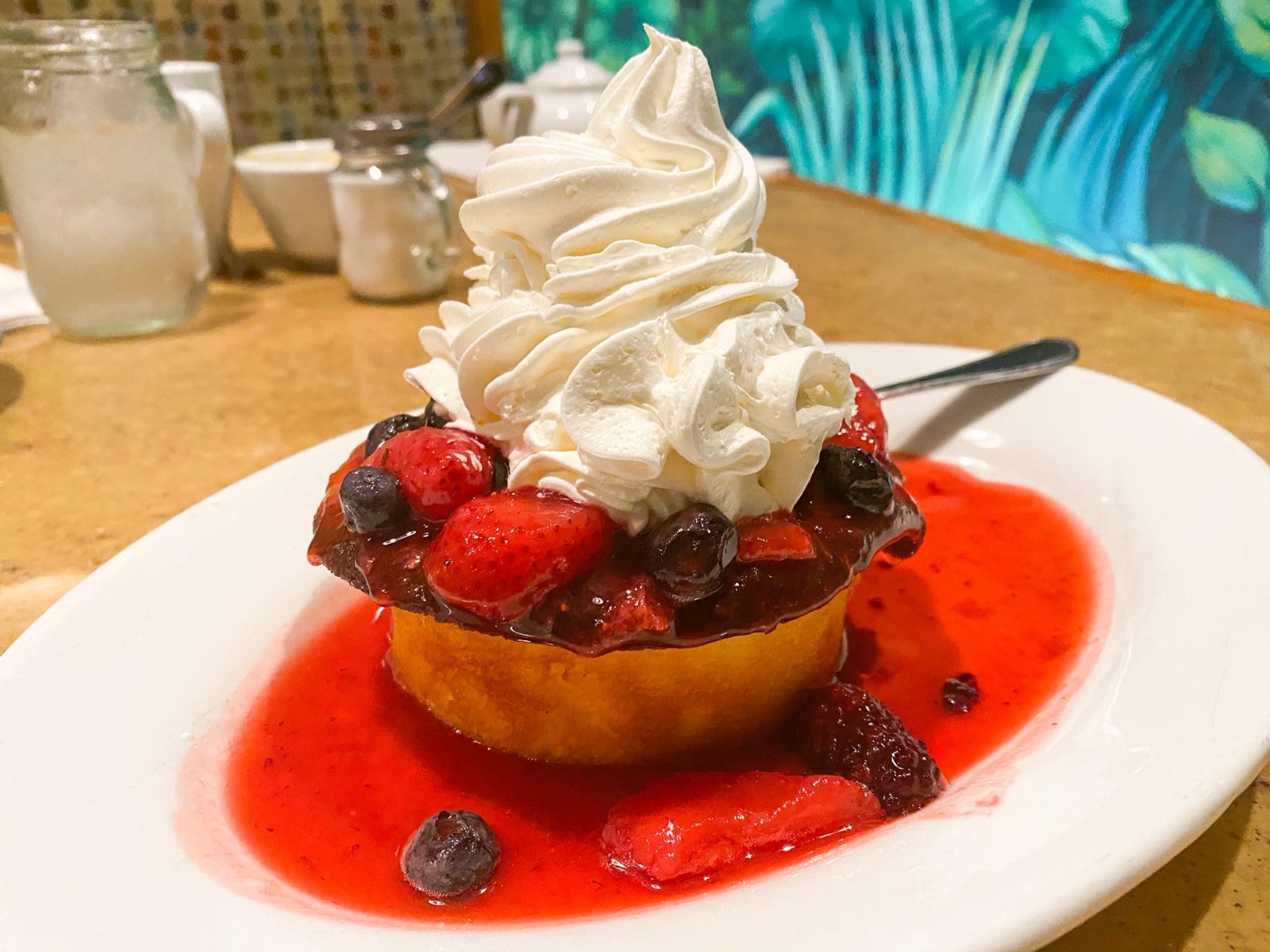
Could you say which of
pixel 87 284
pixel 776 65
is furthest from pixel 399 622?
pixel 776 65

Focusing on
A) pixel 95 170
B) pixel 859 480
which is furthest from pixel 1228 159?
pixel 95 170

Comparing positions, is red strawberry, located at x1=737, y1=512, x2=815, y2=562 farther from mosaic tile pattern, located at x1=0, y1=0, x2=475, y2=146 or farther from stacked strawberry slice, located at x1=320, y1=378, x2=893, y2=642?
mosaic tile pattern, located at x1=0, y1=0, x2=475, y2=146

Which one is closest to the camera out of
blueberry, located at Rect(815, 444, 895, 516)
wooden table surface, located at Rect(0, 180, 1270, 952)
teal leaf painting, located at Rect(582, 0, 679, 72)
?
wooden table surface, located at Rect(0, 180, 1270, 952)

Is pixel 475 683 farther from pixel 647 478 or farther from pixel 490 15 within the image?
pixel 490 15

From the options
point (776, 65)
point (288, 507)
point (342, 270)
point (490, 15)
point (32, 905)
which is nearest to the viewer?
point (32, 905)

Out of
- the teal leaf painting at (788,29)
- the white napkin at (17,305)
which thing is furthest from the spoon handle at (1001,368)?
the teal leaf painting at (788,29)

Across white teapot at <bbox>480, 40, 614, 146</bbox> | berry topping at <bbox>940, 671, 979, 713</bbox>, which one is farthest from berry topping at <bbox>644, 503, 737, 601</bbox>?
white teapot at <bbox>480, 40, 614, 146</bbox>
